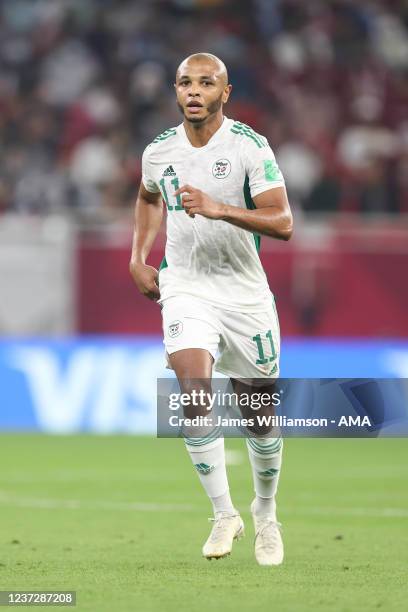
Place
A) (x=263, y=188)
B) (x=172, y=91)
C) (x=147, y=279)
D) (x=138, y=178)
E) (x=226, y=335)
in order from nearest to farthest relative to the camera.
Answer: (x=263, y=188)
(x=226, y=335)
(x=147, y=279)
(x=138, y=178)
(x=172, y=91)

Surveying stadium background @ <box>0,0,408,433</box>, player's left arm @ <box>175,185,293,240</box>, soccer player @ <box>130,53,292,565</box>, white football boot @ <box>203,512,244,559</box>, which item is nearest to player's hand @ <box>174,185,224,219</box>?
player's left arm @ <box>175,185,293,240</box>

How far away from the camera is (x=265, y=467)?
287 inches

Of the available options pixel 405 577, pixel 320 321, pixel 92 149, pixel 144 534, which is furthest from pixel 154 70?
pixel 405 577

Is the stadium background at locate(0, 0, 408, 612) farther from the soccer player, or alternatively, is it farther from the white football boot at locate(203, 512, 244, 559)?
the soccer player

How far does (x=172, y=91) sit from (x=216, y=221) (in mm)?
12521

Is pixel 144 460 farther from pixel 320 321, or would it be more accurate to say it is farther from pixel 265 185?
pixel 265 185

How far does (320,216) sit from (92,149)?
10.8ft

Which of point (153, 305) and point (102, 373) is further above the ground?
point (153, 305)

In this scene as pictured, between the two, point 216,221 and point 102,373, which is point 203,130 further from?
point 102,373

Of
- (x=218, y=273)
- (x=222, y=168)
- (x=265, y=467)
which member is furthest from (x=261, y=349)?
(x=222, y=168)

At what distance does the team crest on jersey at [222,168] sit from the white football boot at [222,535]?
5.55 ft

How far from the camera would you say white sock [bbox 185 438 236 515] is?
702 cm

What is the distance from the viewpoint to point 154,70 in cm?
1956

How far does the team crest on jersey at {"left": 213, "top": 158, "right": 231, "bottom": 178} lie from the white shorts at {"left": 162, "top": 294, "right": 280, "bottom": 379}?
2.09ft
